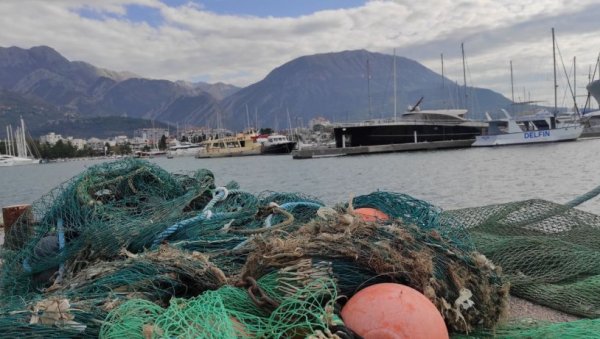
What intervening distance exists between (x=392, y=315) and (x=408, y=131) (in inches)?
2271

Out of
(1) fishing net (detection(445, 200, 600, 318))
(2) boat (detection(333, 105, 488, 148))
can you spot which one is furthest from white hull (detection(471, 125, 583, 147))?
(1) fishing net (detection(445, 200, 600, 318))

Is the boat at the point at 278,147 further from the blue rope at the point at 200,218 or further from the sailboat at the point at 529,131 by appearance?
the blue rope at the point at 200,218

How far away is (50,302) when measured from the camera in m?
2.59

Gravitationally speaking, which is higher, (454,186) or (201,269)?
(201,269)

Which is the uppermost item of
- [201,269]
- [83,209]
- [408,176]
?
[83,209]

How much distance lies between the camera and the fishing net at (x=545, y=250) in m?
4.16

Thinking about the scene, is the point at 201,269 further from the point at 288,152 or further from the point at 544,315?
the point at 288,152

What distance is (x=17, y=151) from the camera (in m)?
125

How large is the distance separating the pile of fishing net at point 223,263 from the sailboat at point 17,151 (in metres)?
114

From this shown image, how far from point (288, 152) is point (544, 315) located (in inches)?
3119

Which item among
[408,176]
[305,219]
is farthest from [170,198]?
[408,176]

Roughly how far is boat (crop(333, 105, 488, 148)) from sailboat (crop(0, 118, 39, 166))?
78.4 meters

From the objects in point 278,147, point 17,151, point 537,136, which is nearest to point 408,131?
point 537,136

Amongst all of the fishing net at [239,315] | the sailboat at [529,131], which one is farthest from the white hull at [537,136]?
the fishing net at [239,315]
